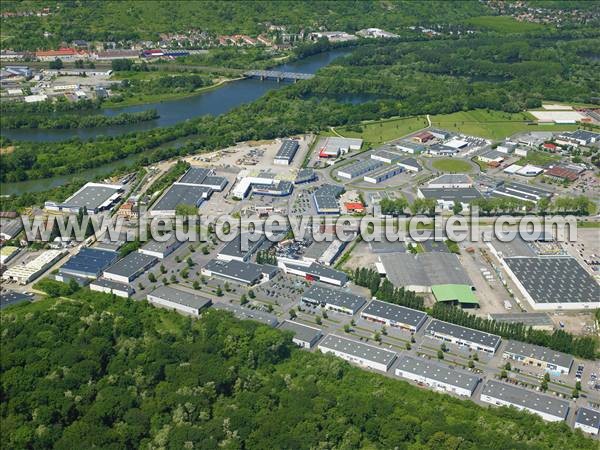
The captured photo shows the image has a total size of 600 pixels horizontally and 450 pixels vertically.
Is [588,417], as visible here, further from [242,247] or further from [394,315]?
[242,247]

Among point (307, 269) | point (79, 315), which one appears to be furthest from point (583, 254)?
point (79, 315)

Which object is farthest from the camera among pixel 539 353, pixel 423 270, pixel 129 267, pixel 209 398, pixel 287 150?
pixel 287 150

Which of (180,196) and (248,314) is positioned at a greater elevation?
(180,196)

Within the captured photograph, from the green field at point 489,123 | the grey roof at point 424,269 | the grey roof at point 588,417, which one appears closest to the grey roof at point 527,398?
the grey roof at point 588,417

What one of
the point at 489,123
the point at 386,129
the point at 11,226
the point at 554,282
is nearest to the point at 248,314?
the point at 554,282

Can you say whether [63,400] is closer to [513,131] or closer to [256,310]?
[256,310]

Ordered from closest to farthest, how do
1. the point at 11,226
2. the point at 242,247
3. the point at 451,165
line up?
1. the point at 242,247
2. the point at 11,226
3. the point at 451,165

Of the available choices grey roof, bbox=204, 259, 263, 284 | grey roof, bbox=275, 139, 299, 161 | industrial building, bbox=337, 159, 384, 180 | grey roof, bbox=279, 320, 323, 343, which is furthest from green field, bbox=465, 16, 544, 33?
grey roof, bbox=279, 320, 323, 343
